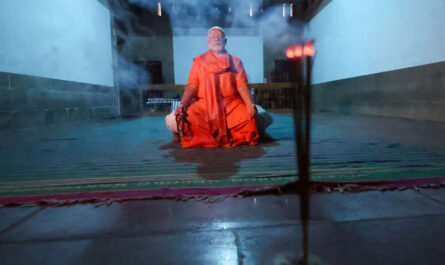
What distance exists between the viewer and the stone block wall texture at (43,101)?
11.1 feet

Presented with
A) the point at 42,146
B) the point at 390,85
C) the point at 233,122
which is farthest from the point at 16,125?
the point at 390,85

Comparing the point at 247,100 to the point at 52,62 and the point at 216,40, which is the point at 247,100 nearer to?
the point at 216,40

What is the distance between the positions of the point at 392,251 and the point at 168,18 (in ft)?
30.2

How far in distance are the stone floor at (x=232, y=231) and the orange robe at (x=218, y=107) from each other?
1.26 m

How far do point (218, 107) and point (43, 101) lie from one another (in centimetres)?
313

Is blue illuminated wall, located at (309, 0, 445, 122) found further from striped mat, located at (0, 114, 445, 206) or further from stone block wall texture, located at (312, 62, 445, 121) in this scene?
striped mat, located at (0, 114, 445, 206)

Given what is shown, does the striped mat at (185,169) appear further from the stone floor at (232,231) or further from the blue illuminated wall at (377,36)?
the blue illuminated wall at (377,36)

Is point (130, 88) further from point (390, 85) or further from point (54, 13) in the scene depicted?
point (390, 85)

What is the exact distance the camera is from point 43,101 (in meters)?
4.08

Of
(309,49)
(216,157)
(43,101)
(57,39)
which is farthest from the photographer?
(57,39)

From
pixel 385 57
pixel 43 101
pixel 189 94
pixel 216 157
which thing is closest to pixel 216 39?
pixel 189 94

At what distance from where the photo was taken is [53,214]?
1.02 meters

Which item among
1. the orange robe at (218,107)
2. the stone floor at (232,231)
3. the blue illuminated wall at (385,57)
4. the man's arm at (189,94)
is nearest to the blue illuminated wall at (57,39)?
the man's arm at (189,94)

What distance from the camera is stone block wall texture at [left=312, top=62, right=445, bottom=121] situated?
12.0 feet
